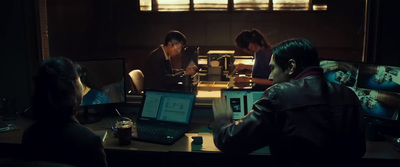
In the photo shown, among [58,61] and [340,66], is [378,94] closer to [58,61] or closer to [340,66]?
[340,66]

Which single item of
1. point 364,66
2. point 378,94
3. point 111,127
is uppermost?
point 364,66

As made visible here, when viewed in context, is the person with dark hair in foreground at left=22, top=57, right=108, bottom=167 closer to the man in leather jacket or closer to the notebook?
the man in leather jacket

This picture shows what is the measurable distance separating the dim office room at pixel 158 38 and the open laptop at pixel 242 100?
27cm

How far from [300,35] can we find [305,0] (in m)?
0.60

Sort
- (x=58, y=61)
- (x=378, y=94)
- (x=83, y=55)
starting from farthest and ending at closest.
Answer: (x=83, y=55) → (x=378, y=94) → (x=58, y=61)

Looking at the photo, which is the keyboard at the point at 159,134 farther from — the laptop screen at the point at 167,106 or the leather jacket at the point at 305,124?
the leather jacket at the point at 305,124

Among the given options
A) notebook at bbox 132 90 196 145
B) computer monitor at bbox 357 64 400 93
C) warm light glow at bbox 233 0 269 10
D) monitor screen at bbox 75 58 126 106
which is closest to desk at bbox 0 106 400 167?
notebook at bbox 132 90 196 145

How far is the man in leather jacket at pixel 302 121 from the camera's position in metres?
1.72

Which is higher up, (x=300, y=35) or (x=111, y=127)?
(x=300, y=35)

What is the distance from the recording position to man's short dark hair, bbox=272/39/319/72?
6.04 feet

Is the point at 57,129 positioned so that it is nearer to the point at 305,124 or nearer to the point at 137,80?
the point at 305,124

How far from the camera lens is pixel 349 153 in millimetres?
1819

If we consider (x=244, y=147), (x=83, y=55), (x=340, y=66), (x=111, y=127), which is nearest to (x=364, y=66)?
(x=340, y=66)

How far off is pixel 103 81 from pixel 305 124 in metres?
1.89
